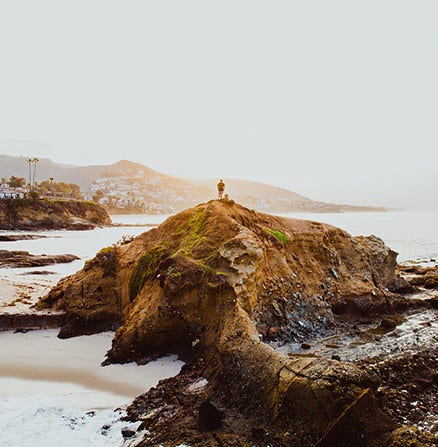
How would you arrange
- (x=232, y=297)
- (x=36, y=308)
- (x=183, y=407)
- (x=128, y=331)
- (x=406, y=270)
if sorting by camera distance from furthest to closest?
(x=406, y=270), (x=36, y=308), (x=128, y=331), (x=232, y=297), (x=183, y=407)

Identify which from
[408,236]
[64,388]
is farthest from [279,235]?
[408,236]

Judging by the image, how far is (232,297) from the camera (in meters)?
9.12

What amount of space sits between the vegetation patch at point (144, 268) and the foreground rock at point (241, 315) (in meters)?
0.04

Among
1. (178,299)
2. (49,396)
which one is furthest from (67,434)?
(178,299)

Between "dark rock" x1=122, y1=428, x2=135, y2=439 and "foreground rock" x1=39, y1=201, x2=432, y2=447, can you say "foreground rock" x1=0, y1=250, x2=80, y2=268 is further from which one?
"dark rock" x1=122, y1=428, x2=135, y2=439

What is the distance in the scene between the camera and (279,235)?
1288cm

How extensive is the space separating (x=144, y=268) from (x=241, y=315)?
171 inches

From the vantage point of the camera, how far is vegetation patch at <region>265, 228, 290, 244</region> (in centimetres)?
1273

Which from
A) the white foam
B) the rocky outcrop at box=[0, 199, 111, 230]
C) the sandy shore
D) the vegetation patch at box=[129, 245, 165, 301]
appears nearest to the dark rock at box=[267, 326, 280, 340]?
the sandy shore

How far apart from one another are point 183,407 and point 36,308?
8.59 m

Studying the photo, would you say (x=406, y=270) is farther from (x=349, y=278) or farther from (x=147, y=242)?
(x=147, y=242)

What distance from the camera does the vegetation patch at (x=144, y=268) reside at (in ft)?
37.3

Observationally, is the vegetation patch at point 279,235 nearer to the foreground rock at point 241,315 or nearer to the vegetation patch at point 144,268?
the foreground rock at point 241,315

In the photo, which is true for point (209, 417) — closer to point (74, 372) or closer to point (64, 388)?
point (64, 388)
